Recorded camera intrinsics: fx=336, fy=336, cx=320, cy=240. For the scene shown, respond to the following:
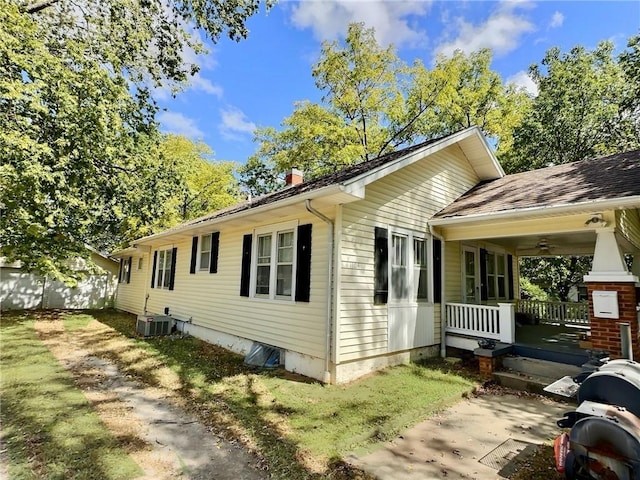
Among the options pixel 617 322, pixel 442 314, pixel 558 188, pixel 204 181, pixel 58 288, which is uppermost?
pixel 204 181

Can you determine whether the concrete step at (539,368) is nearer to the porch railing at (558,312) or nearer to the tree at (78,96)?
the porch railing at (558,312)

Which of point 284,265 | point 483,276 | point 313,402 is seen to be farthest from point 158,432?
point 483,276

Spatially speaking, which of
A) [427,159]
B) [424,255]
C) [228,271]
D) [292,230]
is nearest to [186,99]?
[228,271]

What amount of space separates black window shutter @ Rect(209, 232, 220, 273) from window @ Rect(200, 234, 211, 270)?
342 mm

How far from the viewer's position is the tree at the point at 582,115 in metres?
16.0

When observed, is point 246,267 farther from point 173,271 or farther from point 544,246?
point 544,246

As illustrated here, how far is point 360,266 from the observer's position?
6359 mm

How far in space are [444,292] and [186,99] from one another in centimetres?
1005

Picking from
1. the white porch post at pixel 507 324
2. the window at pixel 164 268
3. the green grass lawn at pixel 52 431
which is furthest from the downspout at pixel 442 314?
the window at pixel 164 268

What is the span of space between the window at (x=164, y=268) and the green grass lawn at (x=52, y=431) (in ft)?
19.5

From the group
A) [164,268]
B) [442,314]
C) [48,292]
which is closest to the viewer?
[442,314]

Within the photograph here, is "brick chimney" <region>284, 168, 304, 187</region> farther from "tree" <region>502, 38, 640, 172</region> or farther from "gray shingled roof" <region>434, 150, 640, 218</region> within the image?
"tree" <region>502, 38, 640, 172</region>

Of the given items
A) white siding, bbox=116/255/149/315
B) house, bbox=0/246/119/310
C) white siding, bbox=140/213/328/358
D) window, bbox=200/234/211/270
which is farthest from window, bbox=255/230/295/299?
house, bbox=0/246/119/310

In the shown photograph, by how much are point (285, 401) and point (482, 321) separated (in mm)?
4830
